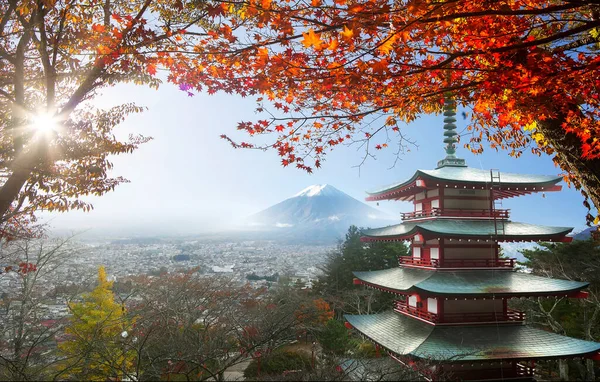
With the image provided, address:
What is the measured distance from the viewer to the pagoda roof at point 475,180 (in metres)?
11.4

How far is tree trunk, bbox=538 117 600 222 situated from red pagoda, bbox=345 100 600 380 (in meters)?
4.91

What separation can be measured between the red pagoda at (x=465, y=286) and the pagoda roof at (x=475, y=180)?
0.10 feet

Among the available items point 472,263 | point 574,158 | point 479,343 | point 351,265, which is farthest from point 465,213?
point 351,265

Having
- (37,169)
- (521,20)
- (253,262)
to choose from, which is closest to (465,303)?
(521,20)

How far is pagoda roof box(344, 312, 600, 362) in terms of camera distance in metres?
9.09

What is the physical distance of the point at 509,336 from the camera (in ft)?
33.1

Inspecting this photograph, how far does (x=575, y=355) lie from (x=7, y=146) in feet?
41.4

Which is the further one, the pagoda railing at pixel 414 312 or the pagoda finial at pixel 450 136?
the pagoda finial at pixel 450 136

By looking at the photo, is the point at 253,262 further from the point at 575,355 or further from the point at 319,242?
the point at 575,355

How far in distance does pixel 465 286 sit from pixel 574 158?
667cm

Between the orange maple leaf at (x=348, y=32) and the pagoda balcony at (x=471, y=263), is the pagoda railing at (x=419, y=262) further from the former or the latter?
the orange maple leaf at (x=348, y=32)

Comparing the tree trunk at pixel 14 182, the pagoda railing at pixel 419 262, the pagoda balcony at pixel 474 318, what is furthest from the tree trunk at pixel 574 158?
the pagoda railing at pixel 419 262

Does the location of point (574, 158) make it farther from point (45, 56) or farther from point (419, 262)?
point (419, 262)

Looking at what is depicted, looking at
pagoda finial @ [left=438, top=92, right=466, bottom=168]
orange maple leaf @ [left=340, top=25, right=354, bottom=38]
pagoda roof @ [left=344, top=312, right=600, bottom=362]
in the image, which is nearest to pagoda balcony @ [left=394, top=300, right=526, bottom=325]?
pagoda roof @ [left=344, top=312, right=600, bottom=362]
